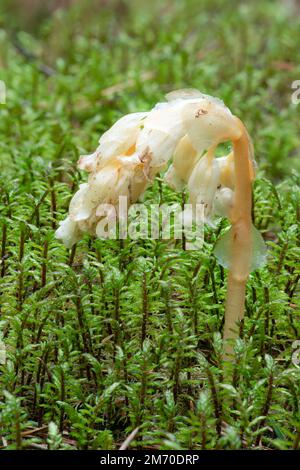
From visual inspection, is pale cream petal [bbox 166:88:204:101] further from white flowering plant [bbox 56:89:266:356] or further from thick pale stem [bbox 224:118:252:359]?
thick pale stem [bbox 224:118:252:359]

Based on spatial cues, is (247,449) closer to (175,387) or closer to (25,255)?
(175,387)

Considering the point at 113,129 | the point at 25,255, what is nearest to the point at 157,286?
the point at 25,255

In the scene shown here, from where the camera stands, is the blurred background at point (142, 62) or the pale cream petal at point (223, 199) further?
the blurred background at point (142, 62)

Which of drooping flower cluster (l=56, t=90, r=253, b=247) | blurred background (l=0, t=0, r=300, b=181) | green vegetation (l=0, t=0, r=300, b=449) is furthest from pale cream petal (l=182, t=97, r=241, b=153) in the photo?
blurred background (l=0, t=0, r=300, b=181)

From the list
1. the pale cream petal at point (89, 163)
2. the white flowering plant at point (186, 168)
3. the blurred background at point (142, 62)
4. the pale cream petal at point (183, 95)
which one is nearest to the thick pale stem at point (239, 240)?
the white flowering plant at point (186, 168)

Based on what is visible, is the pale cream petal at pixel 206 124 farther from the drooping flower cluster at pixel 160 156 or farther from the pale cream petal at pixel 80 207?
the pale cream petal at pixel 80 207

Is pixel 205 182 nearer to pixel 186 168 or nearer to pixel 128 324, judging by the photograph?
pixel 186 168

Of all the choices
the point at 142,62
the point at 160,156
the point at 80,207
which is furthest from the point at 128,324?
the point at 142,62
